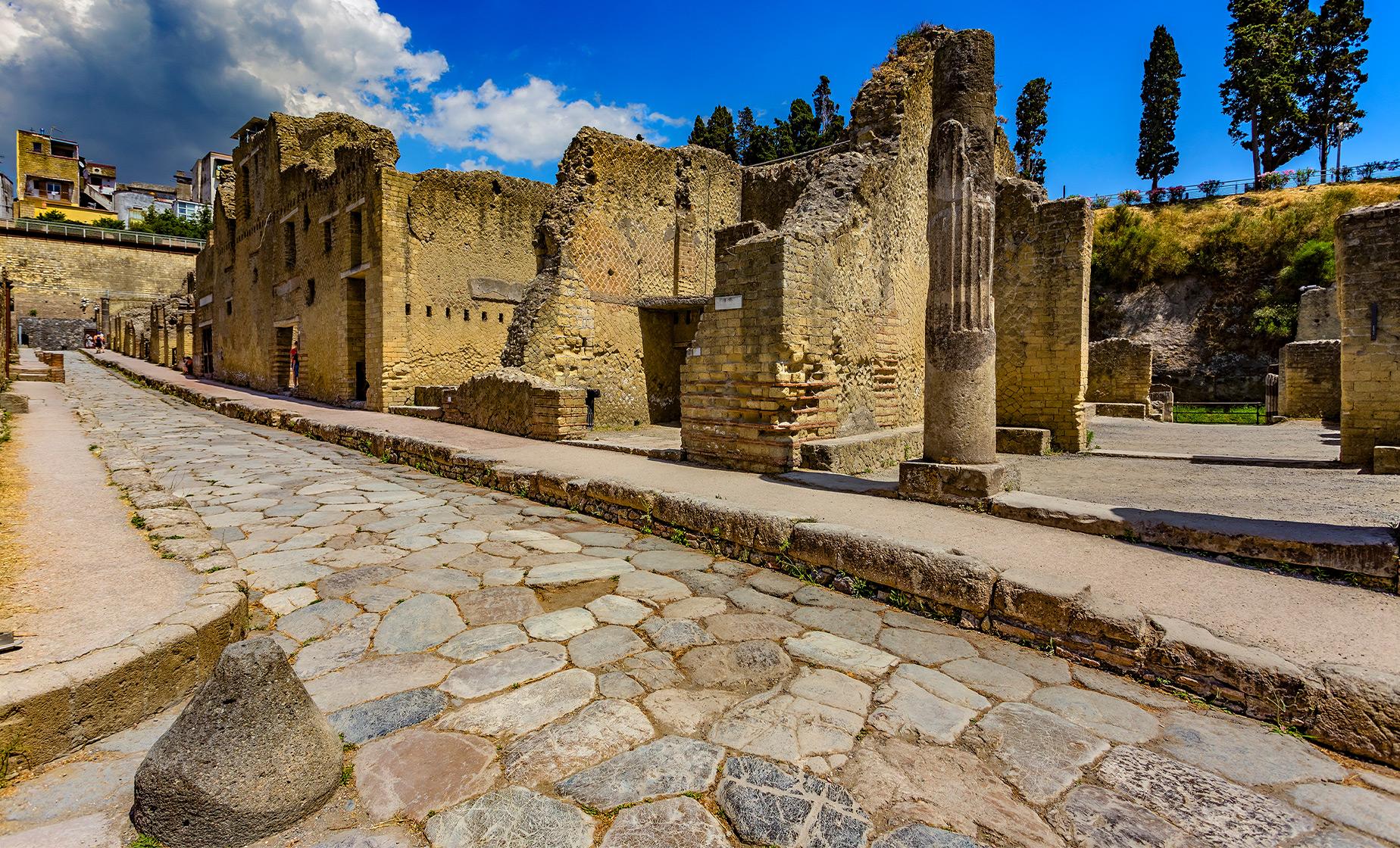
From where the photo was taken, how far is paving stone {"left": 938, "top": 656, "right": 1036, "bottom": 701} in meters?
2.53

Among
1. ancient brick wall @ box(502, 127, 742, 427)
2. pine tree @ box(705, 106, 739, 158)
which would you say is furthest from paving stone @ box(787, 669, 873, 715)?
pine tree @ box(705, 106, 739, 158)

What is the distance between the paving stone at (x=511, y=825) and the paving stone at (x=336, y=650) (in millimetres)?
1182

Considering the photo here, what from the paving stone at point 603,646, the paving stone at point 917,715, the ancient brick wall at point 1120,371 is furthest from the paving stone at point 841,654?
the ancient brick wall at point 1120,371

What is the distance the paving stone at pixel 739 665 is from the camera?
2.59m

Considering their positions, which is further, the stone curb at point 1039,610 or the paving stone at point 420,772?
the stone curb at point 1039,610

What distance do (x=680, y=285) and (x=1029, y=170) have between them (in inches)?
1583

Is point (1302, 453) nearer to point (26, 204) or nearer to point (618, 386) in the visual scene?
point (618, 386)

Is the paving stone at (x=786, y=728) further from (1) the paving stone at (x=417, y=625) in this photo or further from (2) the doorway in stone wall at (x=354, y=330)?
(2) the doorway in stone wall at (x=354, y=330)

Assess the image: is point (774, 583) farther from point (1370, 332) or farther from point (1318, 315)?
point (1318, 315)

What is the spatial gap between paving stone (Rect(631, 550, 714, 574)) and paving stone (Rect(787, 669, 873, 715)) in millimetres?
1492

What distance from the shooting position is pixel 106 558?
3166mm

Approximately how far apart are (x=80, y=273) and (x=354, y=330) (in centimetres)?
4487

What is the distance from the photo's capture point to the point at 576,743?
6.94ft

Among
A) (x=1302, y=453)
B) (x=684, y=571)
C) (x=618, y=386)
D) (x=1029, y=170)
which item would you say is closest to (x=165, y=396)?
(x=618, y=386)
